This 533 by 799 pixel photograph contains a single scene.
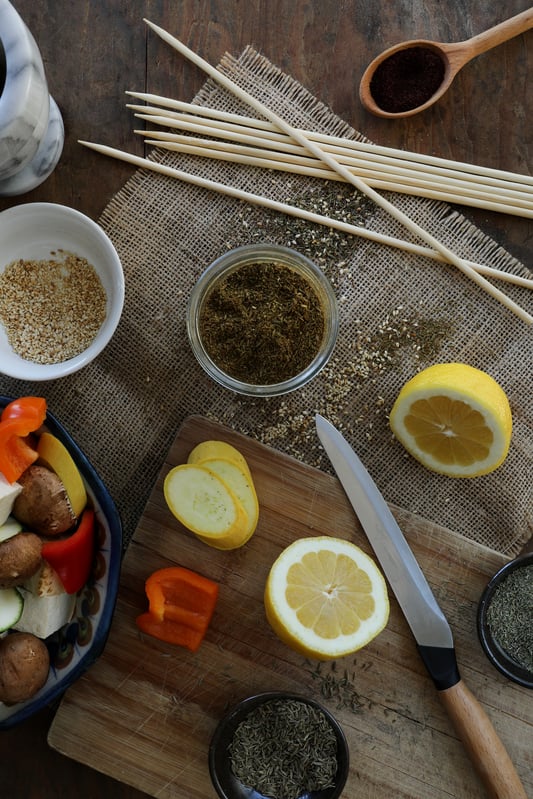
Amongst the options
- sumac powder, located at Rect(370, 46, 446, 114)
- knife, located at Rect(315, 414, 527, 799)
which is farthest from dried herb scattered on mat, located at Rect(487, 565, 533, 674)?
sumac powder, located at Rect(370, 46, 446, 114)

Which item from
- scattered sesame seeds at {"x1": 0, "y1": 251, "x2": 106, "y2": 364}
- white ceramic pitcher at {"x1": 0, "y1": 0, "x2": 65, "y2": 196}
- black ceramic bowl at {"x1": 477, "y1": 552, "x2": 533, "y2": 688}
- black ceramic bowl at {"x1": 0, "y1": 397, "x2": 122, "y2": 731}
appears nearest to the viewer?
white ceramic pitcher at {"x1": 0, "y1": 0, "x2": 65, "y2": 196}

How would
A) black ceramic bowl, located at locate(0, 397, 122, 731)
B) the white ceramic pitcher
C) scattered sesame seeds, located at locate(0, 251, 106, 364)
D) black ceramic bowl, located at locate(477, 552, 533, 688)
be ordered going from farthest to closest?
scattered sesame seeds, located at locate(0, 251, 106, 364)
black ceramic bowl, located at locate(477, 552, 533, 688)
black ceramic bowl, located at locate(0, 397, 122, 731)
the white ceramic pitcher

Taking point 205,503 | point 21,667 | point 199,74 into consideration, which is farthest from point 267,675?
point 199,74

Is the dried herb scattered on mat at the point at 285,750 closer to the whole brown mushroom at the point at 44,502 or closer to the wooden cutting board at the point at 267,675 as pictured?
the wooden cutting board at the point at 267,675

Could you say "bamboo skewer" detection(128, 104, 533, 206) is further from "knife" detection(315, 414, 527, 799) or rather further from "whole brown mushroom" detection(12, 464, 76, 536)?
"whole brown mushroom" detection(12, 464, 76, 536)

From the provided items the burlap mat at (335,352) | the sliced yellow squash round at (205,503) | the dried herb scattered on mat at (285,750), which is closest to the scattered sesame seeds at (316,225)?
the burlap mat at (335,352)

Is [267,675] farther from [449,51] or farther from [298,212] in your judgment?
[449,51]
